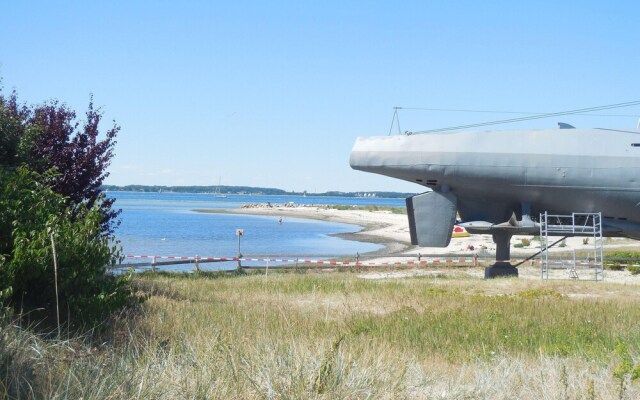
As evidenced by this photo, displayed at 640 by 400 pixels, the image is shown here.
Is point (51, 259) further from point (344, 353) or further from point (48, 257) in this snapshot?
point (344, 353)

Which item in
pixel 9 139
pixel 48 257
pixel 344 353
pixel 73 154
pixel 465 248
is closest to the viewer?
pixel 344 353

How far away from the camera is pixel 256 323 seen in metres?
11.0

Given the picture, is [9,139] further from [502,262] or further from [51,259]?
[502,262]

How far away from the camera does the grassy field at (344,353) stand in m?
6.74

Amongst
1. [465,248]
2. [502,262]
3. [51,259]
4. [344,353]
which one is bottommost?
[465,248]

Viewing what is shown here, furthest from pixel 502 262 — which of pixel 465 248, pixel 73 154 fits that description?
pixel 465 248

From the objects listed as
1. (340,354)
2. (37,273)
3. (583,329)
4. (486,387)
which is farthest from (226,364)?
(583,329)

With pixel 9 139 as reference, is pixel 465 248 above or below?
below

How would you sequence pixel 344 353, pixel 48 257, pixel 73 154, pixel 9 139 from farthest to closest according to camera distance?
1. pixel 73 154
2. pixel 9 139
3. pixel 48 257
4. pixel 344 353

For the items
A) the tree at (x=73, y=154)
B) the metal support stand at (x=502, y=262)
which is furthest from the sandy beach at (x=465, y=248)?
the tree at (x=73, y=154)

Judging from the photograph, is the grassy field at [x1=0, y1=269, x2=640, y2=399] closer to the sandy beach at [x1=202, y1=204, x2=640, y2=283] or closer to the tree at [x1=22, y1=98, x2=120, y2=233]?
the tree at [x1=22, y1=98, x2=120, y2=233]

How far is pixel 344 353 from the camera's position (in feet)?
26.0

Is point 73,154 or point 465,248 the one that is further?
point 465,248

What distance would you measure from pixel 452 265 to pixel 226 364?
93.9 ft
